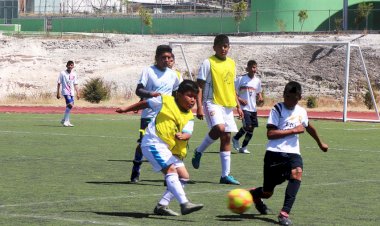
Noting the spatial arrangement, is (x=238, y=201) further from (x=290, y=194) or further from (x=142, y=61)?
(x=142, y=61)

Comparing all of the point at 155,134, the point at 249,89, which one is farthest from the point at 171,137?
the point at 249,89

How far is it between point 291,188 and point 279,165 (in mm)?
357

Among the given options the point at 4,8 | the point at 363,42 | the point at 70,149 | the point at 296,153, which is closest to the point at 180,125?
the point at 296,153

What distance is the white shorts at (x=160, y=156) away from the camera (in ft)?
36.3

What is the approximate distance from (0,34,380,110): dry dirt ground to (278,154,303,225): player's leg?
41.9 m

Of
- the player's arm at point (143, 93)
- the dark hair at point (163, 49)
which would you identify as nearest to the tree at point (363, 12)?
the player's arm at point (143, 93)

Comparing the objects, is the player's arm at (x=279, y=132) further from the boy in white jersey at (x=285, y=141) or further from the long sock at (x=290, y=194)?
the long sock at (x=290, y=194)

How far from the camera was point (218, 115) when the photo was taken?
50.3ft

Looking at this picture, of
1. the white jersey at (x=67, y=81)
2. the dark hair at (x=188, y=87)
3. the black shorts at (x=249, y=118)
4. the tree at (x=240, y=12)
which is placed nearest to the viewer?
the dark hair at (x=188, y=87)

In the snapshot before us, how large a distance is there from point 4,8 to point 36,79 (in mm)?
31514

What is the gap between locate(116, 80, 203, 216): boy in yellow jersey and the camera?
1102 cm

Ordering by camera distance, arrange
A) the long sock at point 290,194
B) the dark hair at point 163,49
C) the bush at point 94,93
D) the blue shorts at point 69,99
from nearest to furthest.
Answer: the long sock at point 290,194 → the dark hair at point 163,49 → the blue shorts at point 69,99 → the bush at point 94,93

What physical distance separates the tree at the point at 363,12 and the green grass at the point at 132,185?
151 feet

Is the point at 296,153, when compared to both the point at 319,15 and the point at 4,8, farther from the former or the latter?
the point at 4,8
